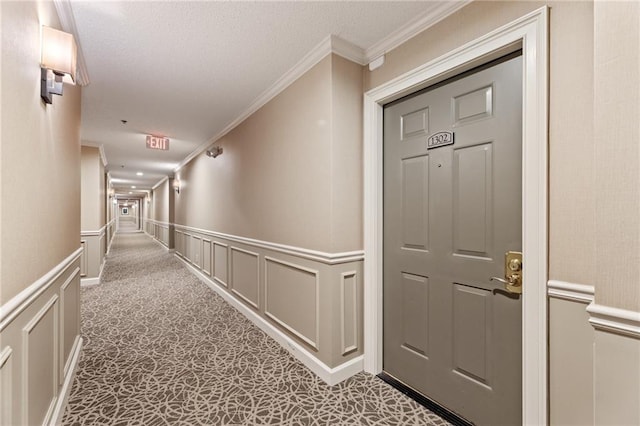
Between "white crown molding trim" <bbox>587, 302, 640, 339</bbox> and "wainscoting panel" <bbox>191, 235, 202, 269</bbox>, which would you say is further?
"wainscoting panel" <bbox>191, 235, 202, 269</bbox>

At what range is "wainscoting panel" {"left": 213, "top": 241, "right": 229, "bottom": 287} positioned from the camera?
424 centimetres

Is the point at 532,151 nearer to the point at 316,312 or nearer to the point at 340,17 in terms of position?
the point at 340,17

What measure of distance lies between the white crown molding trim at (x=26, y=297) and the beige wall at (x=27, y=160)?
0.03 meters

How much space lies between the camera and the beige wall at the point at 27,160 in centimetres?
100

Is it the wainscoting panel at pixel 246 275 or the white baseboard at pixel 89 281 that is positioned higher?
the wainscoting panel at pixel 246 275

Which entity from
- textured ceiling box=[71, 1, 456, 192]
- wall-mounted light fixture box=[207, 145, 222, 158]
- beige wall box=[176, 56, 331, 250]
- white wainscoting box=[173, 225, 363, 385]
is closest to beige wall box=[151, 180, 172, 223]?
wall-mounted light fixture box=[207, 145, 222, 158]

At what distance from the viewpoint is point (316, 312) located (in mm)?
2324

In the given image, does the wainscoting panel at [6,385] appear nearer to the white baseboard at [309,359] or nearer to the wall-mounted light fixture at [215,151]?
the white baseboard at [309,359]

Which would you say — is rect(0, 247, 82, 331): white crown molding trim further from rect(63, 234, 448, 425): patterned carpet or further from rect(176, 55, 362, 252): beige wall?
rect(176, 55, 362, 252): beige wall

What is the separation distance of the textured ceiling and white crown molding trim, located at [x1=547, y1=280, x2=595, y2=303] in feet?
5.63

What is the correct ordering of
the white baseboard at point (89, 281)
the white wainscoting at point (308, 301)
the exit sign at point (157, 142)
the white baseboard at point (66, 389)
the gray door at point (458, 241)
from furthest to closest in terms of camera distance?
1. the white baseboard at point (89, 281)
2. the exit sign at point (157, 142)
3. the white wainscoting at point (308, 301)
4. the white baseboard at point (66, 389)
5. the gray door at point (458, 241)

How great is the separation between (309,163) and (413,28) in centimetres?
120

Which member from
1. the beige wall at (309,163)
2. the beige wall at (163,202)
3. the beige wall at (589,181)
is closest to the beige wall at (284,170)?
the beige wall at (309,163)

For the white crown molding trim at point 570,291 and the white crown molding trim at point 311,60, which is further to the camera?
the white crown molding trim at point 311,60
